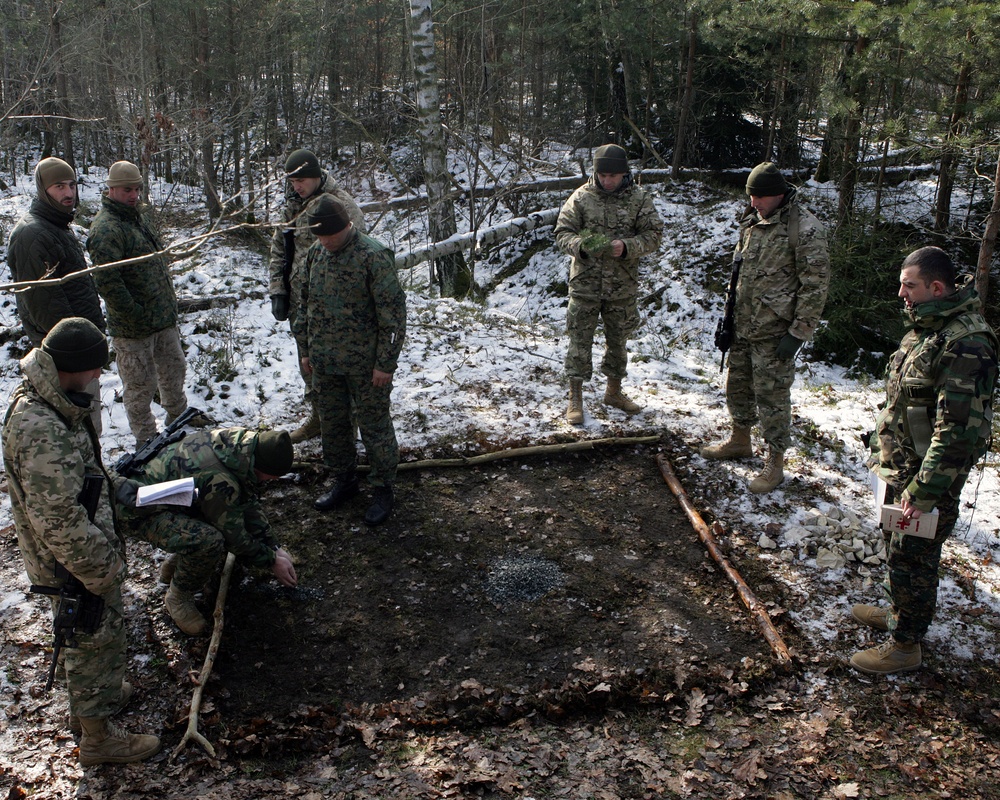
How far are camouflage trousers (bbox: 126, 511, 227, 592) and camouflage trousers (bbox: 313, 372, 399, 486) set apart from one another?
1.38 m

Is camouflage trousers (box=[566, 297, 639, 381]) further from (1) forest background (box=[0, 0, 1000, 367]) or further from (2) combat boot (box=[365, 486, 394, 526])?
(1) forest background (box=[0, 0, 1000, 367])

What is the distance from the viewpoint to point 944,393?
3584mm

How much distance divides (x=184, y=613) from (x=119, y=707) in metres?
0.73

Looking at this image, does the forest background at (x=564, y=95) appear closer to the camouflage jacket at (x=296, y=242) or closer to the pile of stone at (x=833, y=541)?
the camouflage jacket at (x=296, y=242)

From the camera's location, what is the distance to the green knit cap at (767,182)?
522cm

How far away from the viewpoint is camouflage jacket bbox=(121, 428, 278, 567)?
4.09m

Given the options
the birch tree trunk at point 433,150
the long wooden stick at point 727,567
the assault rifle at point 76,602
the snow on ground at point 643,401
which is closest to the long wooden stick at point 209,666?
the assault rifle at point 76,602

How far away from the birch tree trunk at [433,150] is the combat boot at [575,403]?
16.5 ft

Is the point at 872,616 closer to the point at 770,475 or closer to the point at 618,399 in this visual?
the point at 770,475

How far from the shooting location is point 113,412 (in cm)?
680

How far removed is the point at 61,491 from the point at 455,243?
899cm

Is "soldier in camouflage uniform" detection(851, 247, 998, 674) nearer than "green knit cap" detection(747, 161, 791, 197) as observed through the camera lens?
Yes

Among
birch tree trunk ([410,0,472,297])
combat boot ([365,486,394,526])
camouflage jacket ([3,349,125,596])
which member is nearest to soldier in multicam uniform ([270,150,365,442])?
combat boot ([365,486,394,526])

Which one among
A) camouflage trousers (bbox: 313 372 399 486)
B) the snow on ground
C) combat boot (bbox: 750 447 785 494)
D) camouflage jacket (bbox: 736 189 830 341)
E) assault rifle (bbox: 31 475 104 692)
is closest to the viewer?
assault rifle (bbox: 31 475 104 692)
